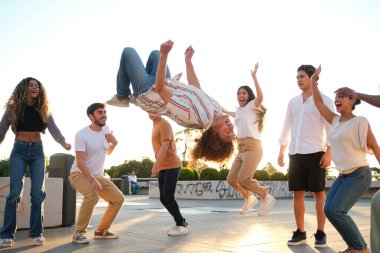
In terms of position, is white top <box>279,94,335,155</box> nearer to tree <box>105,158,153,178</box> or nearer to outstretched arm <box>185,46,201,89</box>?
outstretched arm <box>185,46,201,89</box>

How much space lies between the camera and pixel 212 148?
4383 mm

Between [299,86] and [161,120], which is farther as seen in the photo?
[161,120]

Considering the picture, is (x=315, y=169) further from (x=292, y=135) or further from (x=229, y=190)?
(x=229, y=190)

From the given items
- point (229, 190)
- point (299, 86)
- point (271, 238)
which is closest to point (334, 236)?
point (271, 238)

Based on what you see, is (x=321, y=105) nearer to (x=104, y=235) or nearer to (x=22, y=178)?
(x=104, y=235)

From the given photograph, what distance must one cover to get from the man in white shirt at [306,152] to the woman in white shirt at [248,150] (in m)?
0.61

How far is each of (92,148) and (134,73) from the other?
1.37 metres

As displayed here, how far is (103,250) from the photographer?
178 inches

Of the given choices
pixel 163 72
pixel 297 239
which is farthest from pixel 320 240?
pixel 163 72

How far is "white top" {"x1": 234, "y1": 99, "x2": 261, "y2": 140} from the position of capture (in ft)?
18.6

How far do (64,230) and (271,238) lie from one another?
3042 millimetres

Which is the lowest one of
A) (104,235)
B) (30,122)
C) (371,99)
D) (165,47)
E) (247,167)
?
(104,235)

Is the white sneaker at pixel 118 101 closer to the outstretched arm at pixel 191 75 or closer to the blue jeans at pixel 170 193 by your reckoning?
the outstretched arm at pixel 191 75

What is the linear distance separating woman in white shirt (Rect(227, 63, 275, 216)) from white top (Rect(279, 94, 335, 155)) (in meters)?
0.58
